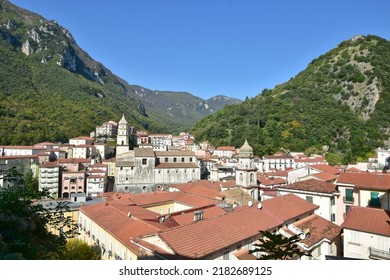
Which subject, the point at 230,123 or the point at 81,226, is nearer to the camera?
the point at 81,226

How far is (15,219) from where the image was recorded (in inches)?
165

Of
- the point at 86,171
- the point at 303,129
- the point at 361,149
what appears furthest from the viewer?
the point at 303,129

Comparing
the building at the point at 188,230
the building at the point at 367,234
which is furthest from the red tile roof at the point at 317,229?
the building at the point at 367,234

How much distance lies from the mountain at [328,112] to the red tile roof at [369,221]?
43.6 m

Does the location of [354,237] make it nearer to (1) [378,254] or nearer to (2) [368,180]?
(1) [378,254]

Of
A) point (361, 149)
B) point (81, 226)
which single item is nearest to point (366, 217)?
point (81, 226)

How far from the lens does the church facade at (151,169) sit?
1561 inches

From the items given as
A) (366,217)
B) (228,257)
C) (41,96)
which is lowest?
(228,257)

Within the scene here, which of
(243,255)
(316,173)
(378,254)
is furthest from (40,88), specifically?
(378,254)

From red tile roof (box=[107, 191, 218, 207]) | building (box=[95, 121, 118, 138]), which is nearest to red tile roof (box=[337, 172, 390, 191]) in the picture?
red tile roof (box=[107, 191, 218, 207])

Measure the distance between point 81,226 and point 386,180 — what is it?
60.0 ft

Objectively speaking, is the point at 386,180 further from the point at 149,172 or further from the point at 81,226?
the point at 149,172

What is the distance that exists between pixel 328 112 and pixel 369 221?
201 ft

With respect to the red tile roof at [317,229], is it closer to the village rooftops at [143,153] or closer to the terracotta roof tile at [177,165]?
the terracotta roof tile at [177,165]
